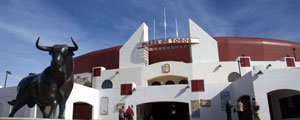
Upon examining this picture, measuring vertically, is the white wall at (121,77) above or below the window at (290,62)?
below

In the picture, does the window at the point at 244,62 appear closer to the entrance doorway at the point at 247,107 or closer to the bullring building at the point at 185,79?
the bullring building at the point at 185,79

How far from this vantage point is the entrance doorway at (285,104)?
52.0 feet

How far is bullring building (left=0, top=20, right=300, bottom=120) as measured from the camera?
660 inches

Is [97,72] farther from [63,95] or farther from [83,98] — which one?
[63,95]

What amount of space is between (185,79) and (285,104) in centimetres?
1003

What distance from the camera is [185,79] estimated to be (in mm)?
25609

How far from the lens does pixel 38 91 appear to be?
5891 millimetres

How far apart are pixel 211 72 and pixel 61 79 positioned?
19.7 metres

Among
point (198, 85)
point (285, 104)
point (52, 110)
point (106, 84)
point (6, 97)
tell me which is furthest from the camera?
point (106, 84)

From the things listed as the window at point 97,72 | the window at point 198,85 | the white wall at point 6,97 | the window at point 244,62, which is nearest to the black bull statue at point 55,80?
the white wall at point 6,97

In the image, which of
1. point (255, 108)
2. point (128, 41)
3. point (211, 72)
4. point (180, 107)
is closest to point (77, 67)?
point (128, 41)

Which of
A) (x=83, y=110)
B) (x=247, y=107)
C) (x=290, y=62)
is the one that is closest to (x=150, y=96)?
(x=83, y=110)

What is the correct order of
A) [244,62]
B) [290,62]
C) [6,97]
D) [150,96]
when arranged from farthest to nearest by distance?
[290,62]
[244,62]
[150,96]
[6,97]

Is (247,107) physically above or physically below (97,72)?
below
